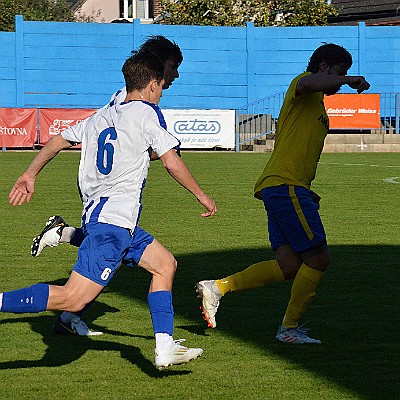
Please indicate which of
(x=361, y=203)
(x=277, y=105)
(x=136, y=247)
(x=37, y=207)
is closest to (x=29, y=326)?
(x=136, y=247)

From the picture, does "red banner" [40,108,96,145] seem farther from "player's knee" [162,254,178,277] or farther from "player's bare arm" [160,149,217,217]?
"player's bare arm" [160,149,217,217]

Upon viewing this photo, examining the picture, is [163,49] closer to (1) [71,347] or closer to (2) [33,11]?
(1) [71,347]

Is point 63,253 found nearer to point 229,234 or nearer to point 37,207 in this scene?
point 229,234

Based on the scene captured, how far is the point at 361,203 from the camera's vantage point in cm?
1594

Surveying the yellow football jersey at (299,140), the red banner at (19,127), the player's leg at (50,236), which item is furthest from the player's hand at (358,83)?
the red banner at (19,127)

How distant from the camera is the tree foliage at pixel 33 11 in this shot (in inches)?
1891

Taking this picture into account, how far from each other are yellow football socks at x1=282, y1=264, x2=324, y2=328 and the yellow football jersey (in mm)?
545

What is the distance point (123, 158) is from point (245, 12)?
1487 inches

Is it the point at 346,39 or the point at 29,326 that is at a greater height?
the point at 346,39

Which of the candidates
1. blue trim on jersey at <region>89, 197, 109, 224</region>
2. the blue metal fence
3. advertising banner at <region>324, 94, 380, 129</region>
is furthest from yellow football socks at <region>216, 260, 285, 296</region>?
advertising banner at <region>324, 94, 380, 129</region>

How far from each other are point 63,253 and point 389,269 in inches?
131

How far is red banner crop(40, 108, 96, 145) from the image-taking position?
32.2 meters

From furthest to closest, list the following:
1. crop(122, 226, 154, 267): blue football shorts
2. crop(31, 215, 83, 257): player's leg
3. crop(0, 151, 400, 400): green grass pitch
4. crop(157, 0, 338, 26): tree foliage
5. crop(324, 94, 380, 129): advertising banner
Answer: crop(157, 0, 338, 26): tree foliage → crop(324, 94, 380, 129): advertising banner → crop(31, 215, 83, 257): player's leg → crop(122, 226, 154, 267): blue football shorts → crop(0, 151, 400, 400): green grass pitch

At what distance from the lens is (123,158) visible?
18.2ft
